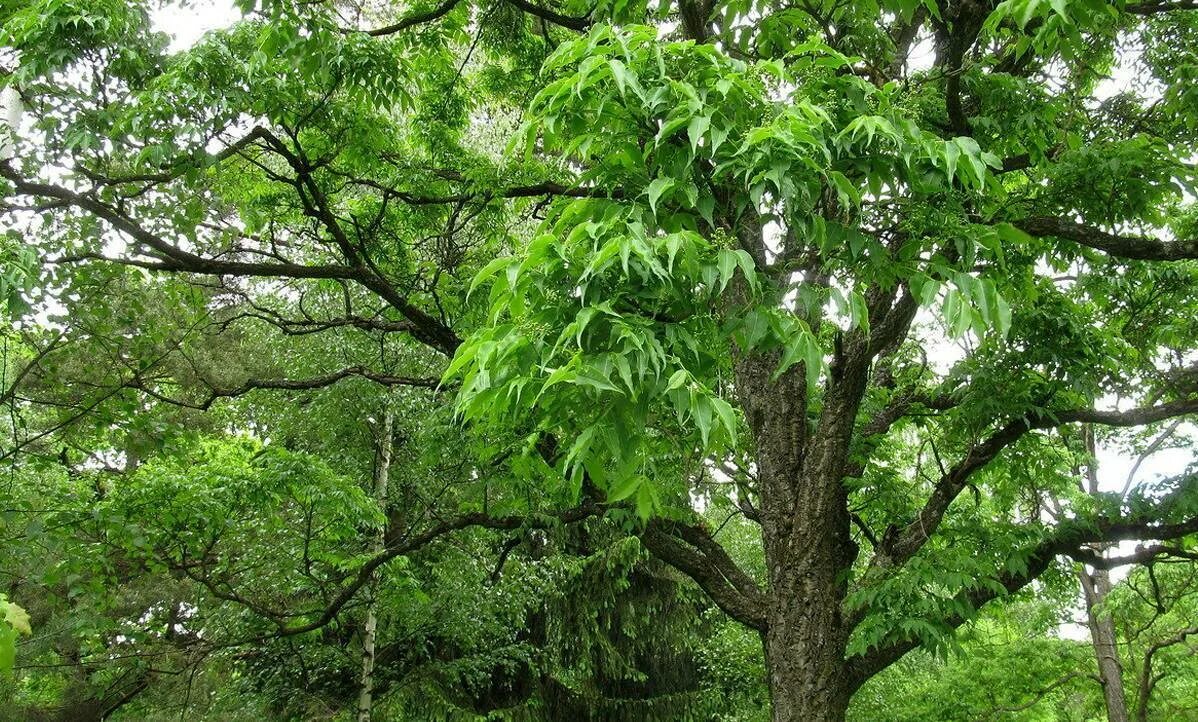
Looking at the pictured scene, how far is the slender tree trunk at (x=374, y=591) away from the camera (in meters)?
7.65

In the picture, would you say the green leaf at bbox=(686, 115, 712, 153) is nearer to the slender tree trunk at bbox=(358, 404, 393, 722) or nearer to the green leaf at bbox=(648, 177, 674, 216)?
the green leaf at bbox=(648, 177, 674, 216)

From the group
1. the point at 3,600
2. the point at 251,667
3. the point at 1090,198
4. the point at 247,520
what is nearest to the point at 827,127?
the point at 1090,198

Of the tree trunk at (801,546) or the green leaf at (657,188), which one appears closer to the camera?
the green leaf at (657,188)

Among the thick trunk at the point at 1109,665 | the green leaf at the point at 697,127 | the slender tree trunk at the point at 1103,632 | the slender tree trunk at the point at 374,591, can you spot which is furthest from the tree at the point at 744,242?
the thick trunk at the point at 1109,665

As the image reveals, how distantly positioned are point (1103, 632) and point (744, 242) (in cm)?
914

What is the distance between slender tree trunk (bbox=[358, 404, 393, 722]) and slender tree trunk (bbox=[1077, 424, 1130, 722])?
6214mm

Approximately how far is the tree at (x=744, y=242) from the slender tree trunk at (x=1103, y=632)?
3.43m

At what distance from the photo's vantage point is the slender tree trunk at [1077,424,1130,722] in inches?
325

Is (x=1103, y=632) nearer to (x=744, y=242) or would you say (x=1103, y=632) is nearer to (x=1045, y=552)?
(x=1045, y=552)

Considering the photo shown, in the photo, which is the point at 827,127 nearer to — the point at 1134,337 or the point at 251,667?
the point at 1134,337

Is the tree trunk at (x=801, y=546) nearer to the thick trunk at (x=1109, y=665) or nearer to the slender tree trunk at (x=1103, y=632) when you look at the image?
the slender tree trunk at (x=1103, y=632)

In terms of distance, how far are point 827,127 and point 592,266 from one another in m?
1.01

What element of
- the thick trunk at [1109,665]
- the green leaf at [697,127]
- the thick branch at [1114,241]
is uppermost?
the thick branch at [1114,241]

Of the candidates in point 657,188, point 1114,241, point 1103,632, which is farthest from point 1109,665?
point 657,188
